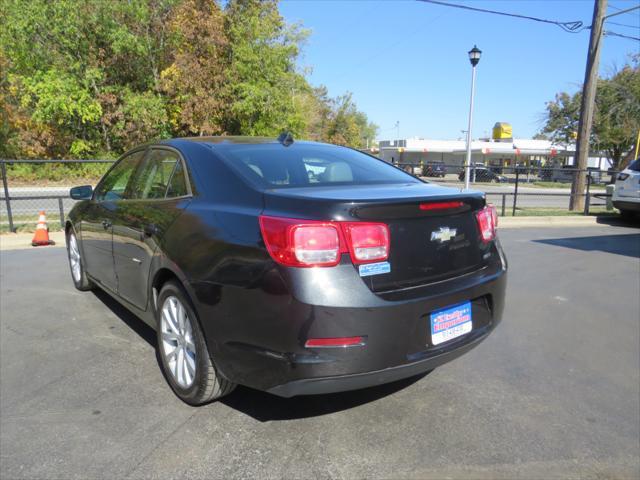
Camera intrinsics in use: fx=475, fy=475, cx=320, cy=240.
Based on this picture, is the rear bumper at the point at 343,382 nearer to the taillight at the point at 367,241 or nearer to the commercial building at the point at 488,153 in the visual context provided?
the taillight at the point at 367,241

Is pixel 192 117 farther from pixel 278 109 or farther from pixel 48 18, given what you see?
pixel 48 18

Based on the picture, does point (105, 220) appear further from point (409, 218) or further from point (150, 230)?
point (409, 218)

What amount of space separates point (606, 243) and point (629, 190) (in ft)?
10.7

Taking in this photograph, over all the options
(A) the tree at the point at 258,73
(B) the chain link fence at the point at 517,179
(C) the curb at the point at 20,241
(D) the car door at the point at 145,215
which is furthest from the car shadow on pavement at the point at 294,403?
(A) the tree at the point at 258,73

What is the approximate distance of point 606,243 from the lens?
365 inches

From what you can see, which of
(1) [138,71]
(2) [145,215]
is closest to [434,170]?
(2) [145,215]

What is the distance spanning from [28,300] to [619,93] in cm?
4032

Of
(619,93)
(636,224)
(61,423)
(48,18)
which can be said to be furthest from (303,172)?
(619,93)

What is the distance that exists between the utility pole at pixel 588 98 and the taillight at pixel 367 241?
13.8 meters

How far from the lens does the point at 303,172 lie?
3.11 meters

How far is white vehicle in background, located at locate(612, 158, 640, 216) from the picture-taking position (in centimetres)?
1141

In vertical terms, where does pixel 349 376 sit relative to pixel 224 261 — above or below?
below

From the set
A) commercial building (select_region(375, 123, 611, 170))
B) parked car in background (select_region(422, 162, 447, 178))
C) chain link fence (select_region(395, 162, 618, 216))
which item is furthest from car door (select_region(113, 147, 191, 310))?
commercial building (select_region(375, 123, 611, 170))

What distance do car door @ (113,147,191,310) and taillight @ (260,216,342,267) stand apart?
97 cm
